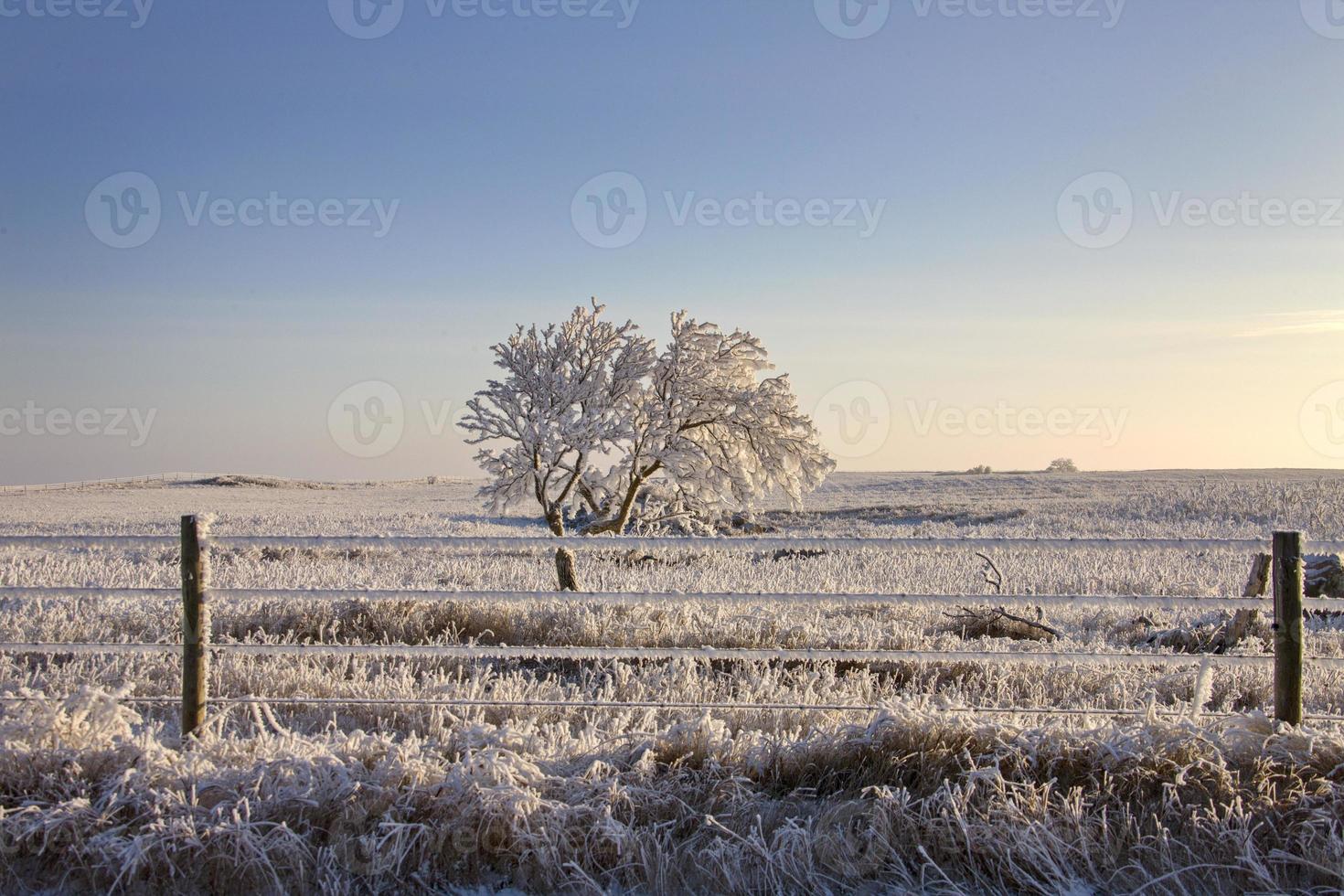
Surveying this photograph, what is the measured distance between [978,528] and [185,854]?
95.7ft

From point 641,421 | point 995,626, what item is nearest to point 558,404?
point 641,421

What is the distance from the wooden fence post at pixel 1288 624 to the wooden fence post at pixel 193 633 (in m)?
6.03

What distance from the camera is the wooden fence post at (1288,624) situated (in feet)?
15.5

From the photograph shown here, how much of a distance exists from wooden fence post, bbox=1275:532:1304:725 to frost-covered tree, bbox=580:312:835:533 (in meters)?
9.66

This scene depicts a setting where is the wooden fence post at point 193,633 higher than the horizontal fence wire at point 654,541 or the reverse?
the reverse

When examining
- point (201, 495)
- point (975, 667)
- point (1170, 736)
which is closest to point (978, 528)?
point (975, 667)

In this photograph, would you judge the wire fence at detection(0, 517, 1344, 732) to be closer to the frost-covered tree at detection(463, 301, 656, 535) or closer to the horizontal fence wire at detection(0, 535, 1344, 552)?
the horizontal fence wire at detection(0, 535, 1344, 552)

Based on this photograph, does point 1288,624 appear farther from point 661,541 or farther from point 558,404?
point 558,404

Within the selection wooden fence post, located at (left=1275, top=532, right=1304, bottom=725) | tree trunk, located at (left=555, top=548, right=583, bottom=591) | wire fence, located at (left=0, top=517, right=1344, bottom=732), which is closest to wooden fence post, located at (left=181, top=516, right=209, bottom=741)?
wire fence, located at (left=0, top=517, right=1344, bottom=732)

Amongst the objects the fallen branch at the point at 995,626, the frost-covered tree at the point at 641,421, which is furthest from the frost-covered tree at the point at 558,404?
the fallen branch at the point at 995,626

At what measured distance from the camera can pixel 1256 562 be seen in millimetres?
9297

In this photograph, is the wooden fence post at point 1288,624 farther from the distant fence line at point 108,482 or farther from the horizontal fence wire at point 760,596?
the distant fence line at point 108,482

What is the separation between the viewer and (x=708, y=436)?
1466cm

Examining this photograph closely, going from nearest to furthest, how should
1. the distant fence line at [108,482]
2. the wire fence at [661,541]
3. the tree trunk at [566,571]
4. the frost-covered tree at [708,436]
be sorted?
1. the wire fence at [661,541]
2. the tree trunk at [566,571]
3. the frost-covered tree at [708,436]
4. the distant fence line at [108,482]
